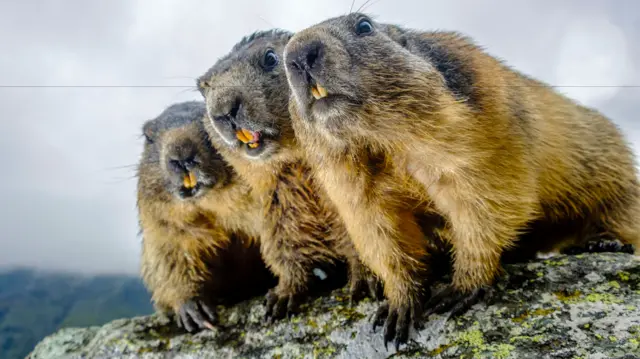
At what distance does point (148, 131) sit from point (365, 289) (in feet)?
8.59

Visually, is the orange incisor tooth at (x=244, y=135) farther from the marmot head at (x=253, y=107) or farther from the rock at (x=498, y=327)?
the rock at (x=498, y=327)

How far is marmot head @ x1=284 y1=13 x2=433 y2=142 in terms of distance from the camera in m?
3.05

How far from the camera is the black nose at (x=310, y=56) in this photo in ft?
9.97

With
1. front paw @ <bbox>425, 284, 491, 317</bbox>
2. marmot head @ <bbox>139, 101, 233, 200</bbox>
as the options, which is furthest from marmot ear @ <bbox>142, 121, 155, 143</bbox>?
front paw @ <bbox>425, 284, 491, 317</bbox>

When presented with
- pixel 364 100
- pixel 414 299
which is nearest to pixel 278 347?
pixel 414 299

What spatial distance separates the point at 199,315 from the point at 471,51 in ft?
9.27

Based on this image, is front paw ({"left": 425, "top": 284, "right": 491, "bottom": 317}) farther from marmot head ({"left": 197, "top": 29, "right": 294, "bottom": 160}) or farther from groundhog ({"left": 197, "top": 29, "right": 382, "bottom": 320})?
marmot head ({"left": 197, "top": 29, "right": 294, "bottom": 160})

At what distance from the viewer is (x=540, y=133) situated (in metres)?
3.90

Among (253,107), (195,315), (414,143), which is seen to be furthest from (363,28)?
(195,315)

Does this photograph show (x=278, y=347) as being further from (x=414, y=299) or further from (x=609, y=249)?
(x=609, y=249)

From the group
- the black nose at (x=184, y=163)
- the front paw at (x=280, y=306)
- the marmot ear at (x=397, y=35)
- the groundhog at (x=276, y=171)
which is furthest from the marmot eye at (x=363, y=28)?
the front paw at (x=280, y=306)

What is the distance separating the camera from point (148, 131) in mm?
5387

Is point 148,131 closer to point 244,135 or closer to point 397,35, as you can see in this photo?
point 244,135

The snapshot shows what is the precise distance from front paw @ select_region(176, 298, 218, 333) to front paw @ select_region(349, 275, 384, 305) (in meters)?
1.19
